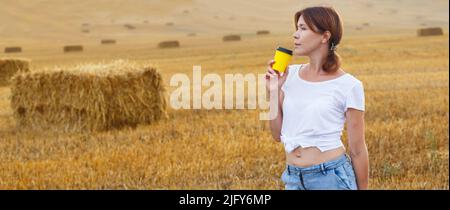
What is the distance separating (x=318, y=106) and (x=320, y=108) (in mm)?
11

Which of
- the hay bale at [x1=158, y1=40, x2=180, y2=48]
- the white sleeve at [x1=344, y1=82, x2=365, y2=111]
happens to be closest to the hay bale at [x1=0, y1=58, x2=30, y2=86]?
the white sleeve at [x1=344, y1=82, x2=365, y2=111]

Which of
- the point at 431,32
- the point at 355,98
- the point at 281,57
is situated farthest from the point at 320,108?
the point at 431,32

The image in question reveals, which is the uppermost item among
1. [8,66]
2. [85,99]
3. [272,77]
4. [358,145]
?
[272,77]

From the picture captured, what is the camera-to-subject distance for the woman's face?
9.18 ft

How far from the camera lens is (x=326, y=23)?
2768 millimetres

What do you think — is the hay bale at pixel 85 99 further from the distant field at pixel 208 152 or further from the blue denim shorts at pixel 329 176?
the blue denim shorts at pixel 329 176

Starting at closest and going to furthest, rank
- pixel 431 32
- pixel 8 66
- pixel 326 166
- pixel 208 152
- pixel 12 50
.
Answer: pixel 326 166
pixel 208 152
pixel 8 66
pixel 12 50
pixel 431 32

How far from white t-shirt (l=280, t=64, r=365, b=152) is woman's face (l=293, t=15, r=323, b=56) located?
0.35ft

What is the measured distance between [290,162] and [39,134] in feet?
23.6

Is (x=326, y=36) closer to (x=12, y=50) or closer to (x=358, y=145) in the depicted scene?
(x=358, y=145)

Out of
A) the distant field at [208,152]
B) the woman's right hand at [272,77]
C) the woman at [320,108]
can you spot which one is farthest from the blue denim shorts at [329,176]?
the distant field at [208,152]

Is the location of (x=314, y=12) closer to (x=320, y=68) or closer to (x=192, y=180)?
(x=320, y=68)

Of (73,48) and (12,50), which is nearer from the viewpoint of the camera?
(12,50)

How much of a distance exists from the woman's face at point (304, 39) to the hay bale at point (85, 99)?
7.05m
